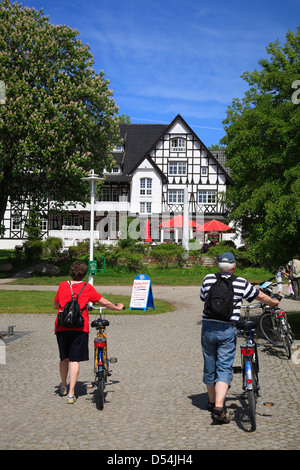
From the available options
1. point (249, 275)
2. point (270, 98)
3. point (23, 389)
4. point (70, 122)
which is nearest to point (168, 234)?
point (249, 275)

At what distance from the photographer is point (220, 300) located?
6.00 m

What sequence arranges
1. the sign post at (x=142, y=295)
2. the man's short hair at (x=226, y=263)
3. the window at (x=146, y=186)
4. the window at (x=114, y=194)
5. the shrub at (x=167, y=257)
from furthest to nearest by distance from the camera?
the window at (x=114, y=194) → the window at (x=146, y=186) → the shrub at (x=167, y=257) → the sign post at (x=142, y=295) → the man's short hair at (x=226, y=263)

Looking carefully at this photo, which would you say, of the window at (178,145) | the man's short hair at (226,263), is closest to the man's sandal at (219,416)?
the man's short hair at (226,263)

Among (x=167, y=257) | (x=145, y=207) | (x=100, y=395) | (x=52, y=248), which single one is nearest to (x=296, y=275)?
(x=100, y=395)

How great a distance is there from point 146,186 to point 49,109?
1111 inches

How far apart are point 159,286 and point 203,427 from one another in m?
21.7

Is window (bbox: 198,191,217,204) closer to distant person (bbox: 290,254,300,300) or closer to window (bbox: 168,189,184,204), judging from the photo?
window (bbox: 168,189,184,204)

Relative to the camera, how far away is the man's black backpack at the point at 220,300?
598 cm

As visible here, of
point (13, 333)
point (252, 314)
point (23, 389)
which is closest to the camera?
point (23, 389)

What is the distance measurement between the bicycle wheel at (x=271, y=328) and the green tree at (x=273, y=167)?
135 centimetres

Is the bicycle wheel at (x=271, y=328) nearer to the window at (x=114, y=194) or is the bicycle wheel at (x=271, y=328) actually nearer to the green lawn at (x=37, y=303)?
the green lawn at (x=37, y=303)

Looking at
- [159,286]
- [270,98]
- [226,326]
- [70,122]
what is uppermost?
[70,122]

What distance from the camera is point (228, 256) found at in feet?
20.7

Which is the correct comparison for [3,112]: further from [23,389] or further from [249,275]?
[23,389]
